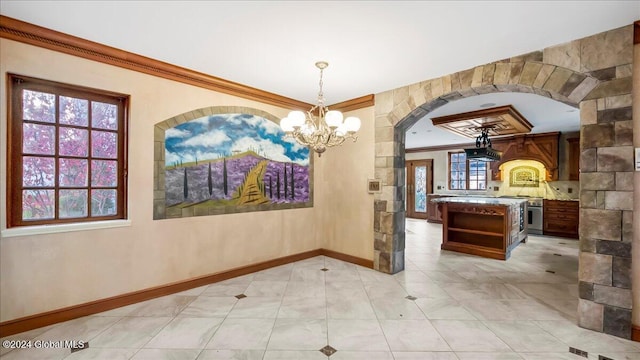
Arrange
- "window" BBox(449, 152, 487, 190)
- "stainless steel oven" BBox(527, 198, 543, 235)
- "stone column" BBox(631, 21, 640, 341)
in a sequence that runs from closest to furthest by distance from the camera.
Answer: "stone column" BBox(631, 21, 640, 341)
"stainless steel oven" BBox(527, 198, 543, 235)
"window" BBox(449, 152, 487, 190)

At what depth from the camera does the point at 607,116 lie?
2.45 m

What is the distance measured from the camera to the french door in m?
10.1

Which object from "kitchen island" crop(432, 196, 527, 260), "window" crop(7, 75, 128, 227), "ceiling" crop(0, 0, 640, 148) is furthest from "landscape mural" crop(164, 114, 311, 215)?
"kitchen island" crop(432, 196, 527, 260)

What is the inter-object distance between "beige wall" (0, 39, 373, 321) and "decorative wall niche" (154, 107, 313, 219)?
12 centimetres

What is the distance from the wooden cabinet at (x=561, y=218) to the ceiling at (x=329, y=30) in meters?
6.06

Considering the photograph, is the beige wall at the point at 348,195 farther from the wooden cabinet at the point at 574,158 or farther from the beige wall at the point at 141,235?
the wooden cabinet at the point at 574,158

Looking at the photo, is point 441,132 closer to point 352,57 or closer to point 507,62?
point 507,62

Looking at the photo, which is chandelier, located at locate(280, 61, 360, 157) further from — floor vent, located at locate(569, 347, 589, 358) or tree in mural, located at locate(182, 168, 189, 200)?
floor vent, located at locate(569, 347, 589, 358)

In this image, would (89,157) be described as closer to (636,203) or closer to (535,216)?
(636,203)

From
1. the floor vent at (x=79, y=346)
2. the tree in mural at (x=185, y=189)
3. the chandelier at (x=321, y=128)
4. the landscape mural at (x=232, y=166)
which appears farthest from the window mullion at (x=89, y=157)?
the chandelier at (x=321, y=128)

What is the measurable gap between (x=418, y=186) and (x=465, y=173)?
1673 mm

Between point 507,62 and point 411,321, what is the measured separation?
9.62 ft

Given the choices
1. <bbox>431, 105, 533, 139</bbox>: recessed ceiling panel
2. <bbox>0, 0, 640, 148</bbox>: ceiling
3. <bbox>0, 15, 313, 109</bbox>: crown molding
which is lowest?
<bbox>431, 105, 533, 139</bbox>: recessed ceiling panel

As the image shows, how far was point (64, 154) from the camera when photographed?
269cm
